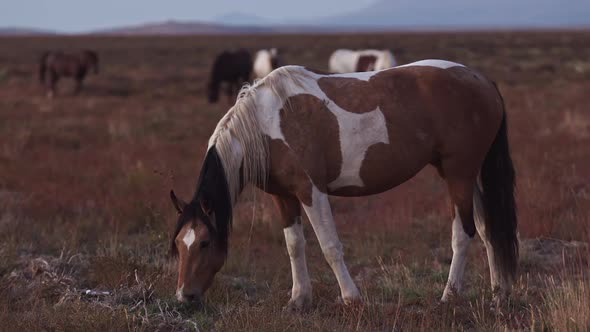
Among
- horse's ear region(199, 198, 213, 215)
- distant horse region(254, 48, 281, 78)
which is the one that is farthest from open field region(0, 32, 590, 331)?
distant horse region(254, 48, 281, 78)

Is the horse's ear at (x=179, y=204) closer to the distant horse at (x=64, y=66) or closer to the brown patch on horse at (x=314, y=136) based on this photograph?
the brown patch on horse at (x=314, y=136)

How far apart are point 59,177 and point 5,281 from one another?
4.55 metres

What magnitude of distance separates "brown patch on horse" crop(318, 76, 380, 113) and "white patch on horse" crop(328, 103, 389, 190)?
43 mm

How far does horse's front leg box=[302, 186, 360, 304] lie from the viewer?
463 centimetres

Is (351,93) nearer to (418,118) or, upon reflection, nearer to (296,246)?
(418,118)

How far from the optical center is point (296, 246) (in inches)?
194

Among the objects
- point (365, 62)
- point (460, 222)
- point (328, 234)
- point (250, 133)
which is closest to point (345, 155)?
point (328, 234)

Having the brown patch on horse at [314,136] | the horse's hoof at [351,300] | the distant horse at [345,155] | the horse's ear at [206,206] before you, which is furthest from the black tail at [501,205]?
the horse's ear at [206,206]

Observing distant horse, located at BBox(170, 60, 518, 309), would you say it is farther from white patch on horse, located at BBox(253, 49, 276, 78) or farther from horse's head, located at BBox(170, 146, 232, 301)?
white patch on horse, located at BBox(253, 49, 276, 78)

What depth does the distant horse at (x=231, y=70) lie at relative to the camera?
21.6 meters

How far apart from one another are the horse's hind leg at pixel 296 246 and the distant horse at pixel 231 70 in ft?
54.8

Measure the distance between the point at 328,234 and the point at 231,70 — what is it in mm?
18152

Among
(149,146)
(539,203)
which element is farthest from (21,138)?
(539,203)

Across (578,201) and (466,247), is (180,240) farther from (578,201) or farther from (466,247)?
(578,201)
